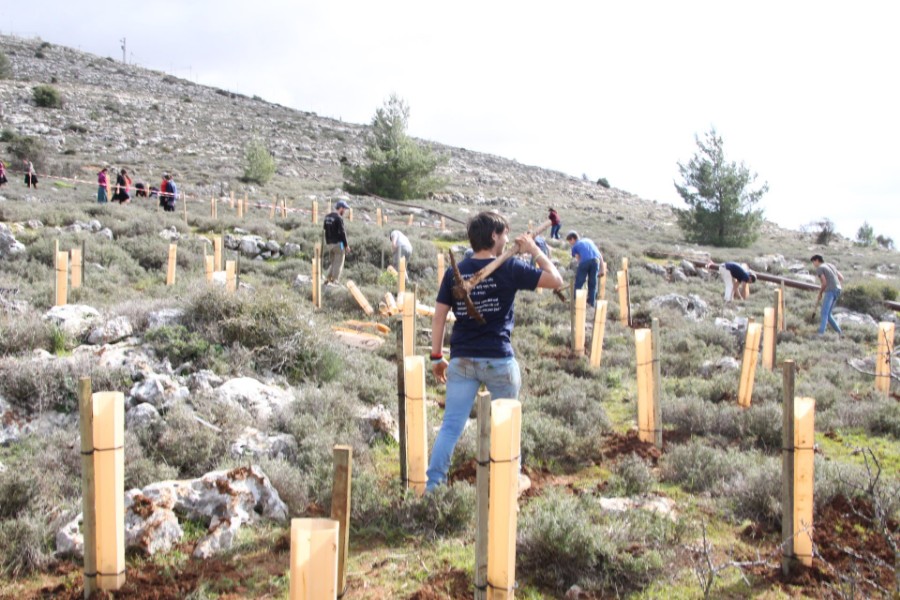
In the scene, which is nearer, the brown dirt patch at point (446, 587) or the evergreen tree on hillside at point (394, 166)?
the brown dirt patch at point (446, 587)

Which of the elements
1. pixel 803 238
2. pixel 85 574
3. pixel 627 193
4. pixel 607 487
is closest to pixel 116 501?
pixel 85 574

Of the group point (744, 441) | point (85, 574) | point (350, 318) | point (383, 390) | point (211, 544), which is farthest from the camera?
point (350, 318)

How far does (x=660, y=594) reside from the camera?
12.2 feet

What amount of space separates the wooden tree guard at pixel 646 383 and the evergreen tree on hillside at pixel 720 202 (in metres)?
26.8

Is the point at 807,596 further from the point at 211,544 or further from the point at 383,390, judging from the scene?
the point at 383,390

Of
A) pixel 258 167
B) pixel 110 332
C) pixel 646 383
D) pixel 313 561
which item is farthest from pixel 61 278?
pixel 258 167

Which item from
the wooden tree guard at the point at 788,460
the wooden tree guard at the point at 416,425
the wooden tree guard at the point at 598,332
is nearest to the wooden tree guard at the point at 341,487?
the wooden tree guard at the point at 416,425

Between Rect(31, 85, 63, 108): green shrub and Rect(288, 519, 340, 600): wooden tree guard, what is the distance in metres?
55.2

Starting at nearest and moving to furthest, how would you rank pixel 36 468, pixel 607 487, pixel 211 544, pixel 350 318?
pixel 211 544 < pixel 36 468 < pixel 607 487 < pixel 350 318

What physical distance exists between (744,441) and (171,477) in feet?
16.2

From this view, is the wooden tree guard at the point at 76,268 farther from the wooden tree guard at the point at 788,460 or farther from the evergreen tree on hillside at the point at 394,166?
the evergreen tree on hillside at the point at 394,166

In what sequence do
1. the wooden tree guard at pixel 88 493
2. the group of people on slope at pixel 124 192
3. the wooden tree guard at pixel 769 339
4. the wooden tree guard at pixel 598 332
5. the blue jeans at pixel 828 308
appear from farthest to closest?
the group of people on slope at pixel 124 192, the blue jeans at pixel 828 308, the wooden tree guard at pixel 769 339, the wooden tree guard at pixel 598 332, the wooden tree guard at pixel 88 493

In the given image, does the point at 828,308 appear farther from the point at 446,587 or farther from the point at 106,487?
the point at 106,487

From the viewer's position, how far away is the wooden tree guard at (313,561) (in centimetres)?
253
